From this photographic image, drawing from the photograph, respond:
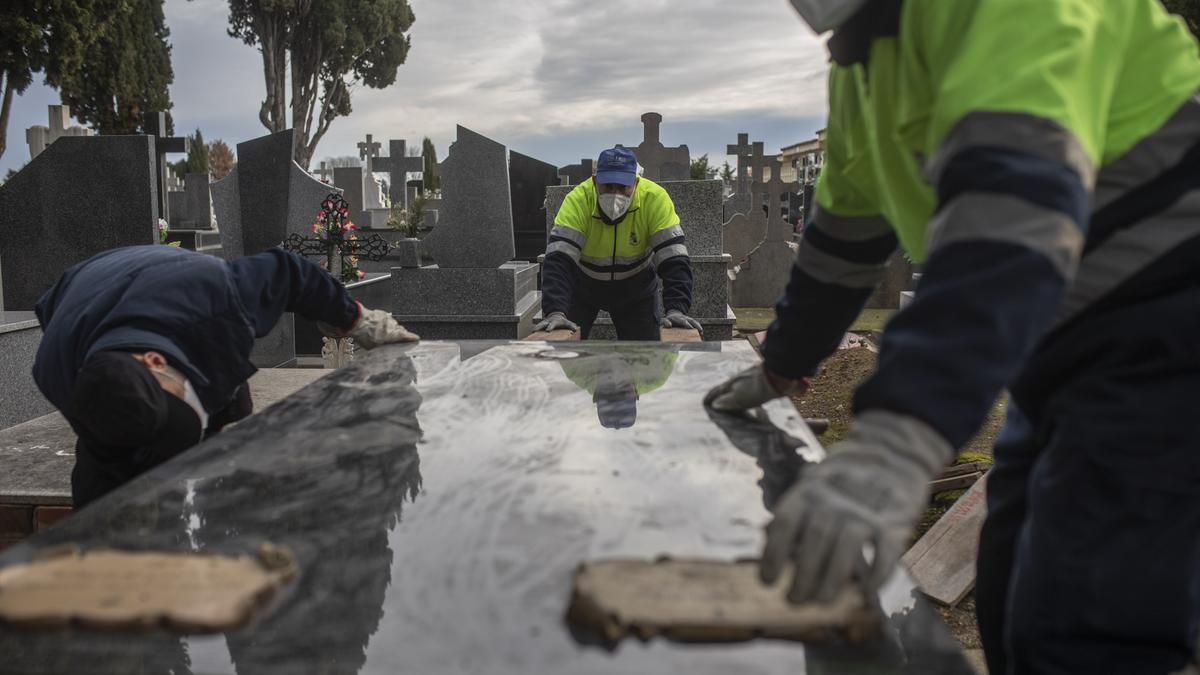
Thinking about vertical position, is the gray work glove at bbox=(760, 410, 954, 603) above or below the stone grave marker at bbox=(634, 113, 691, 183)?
below

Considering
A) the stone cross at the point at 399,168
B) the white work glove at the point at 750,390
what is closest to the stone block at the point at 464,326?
the white work glove at the point at 750,390

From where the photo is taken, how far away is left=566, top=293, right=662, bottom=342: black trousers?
5754mm

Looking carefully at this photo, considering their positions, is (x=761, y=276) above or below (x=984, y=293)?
below

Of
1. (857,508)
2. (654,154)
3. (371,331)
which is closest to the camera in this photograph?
(857,508)

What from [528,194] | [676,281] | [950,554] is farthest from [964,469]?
[528,194]

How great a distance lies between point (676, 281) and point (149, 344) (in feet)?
11.8

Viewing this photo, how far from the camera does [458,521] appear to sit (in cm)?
141

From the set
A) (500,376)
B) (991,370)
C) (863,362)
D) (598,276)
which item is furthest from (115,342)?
(863,362)

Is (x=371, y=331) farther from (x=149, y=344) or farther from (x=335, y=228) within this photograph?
(x=335, y=228)

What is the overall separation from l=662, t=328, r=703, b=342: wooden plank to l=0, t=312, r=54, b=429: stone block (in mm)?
3526

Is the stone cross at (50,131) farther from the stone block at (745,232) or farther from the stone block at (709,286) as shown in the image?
the stone block at (709,286)

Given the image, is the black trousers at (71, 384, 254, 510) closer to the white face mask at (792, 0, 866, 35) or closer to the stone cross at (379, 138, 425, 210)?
the white face mask at (792, 0, 866, 35)

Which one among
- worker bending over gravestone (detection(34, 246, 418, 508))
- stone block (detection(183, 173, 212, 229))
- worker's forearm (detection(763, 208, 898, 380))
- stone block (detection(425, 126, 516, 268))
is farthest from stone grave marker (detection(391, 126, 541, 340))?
stone block (detection(183, 173, 212, 229))

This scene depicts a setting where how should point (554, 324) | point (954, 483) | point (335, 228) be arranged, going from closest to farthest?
point (954, 483) < point (554, 324) < point (335, 228)
